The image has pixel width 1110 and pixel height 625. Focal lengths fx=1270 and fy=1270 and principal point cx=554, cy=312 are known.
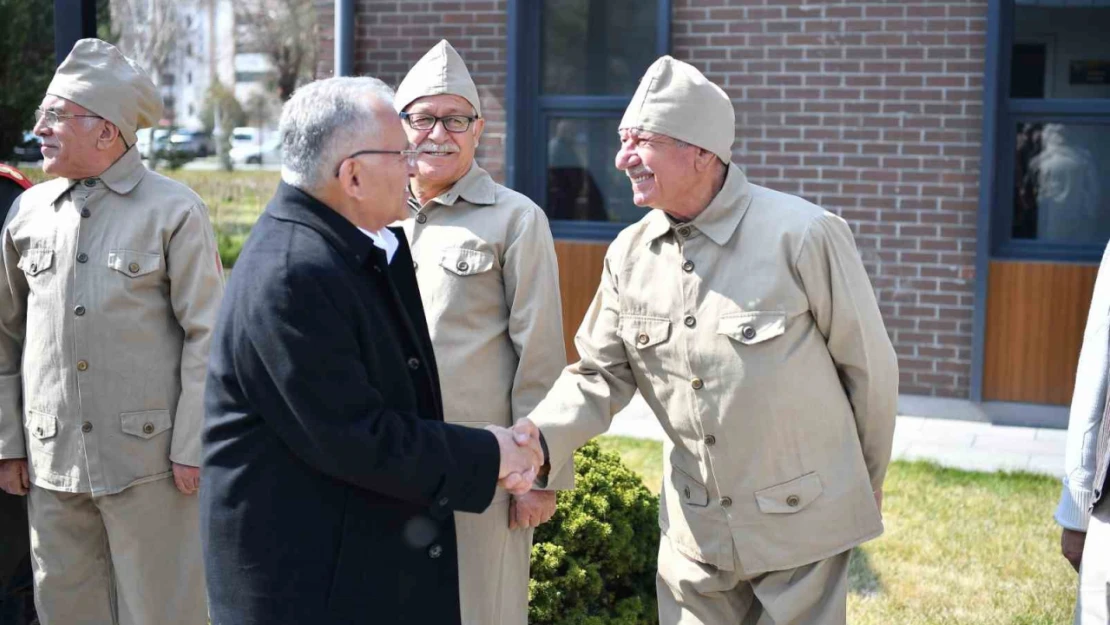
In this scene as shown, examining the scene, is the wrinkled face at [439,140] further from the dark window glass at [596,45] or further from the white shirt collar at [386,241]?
the dark window glass at [596,45]

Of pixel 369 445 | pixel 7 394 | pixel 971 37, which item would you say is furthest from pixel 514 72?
pixel 369 445

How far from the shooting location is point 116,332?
13.3ft

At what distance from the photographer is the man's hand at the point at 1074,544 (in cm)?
330

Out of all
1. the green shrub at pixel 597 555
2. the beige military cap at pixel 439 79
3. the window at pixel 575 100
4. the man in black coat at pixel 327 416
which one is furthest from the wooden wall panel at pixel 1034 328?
the man in black coat at pixel 327 416

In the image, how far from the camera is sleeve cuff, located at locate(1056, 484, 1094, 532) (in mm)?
3246

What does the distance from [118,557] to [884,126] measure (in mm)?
5837

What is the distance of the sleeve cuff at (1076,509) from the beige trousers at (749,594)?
0.57 meters

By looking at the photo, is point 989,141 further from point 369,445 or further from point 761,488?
point 369,445

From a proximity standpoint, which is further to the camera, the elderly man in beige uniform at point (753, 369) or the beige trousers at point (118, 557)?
the beige trousers at point (118, 557)

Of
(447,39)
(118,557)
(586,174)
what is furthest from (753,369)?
(447,39)

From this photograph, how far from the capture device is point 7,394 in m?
4.23

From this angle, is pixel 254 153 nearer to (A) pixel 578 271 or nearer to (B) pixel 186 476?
(A) pixel 578 271

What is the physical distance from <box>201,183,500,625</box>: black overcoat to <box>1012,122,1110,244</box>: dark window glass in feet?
20.9

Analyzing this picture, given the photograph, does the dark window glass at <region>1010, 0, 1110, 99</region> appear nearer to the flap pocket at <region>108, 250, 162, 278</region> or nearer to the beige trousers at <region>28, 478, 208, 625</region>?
the flap pocket at <region>108, 250, 162, 278</region>
